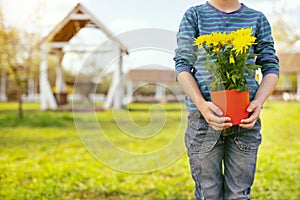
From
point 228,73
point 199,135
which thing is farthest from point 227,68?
point 199,135

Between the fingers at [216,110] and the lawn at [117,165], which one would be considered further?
the lawn at [117,165]

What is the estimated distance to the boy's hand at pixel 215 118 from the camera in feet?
4.01

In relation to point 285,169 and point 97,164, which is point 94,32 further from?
point 285,169

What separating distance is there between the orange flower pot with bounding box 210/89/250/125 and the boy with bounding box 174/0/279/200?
80 mm

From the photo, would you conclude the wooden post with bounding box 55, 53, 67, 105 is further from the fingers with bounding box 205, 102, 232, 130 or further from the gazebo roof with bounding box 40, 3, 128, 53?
the fingers with bounding box 205, 102, 232, 130

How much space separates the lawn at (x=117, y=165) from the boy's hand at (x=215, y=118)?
1.81 feet

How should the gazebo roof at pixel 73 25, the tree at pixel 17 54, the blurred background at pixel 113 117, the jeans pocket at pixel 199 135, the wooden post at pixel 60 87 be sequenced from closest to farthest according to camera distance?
the jeans pocket at pixel 199 135
the blurred background at pixel 113 117
the tree at pixel 17 54
the gazebo roof at pixel 73 25
the wooden post at pixel 60 87

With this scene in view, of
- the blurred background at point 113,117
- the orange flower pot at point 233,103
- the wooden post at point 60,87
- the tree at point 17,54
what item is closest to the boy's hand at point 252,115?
the orange flower pot at point 233,103

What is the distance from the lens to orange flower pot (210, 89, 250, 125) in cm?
123

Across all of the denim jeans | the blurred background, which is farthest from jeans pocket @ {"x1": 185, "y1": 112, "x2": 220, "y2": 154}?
the blurred background

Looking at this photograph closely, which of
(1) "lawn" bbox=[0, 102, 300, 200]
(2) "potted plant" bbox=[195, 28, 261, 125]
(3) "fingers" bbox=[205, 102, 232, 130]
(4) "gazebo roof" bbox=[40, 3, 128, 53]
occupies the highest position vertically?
(4) "gazebo roof" bbox=[40, 3, 128, 53]

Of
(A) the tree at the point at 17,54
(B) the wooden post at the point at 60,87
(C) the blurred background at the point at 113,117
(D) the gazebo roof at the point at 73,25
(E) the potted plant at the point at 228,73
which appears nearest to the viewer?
(E) the potted plant at the point at 228,73

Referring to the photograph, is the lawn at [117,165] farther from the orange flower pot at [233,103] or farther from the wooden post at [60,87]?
the wooden post at [60,87]

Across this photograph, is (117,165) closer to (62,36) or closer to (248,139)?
(248,139)
